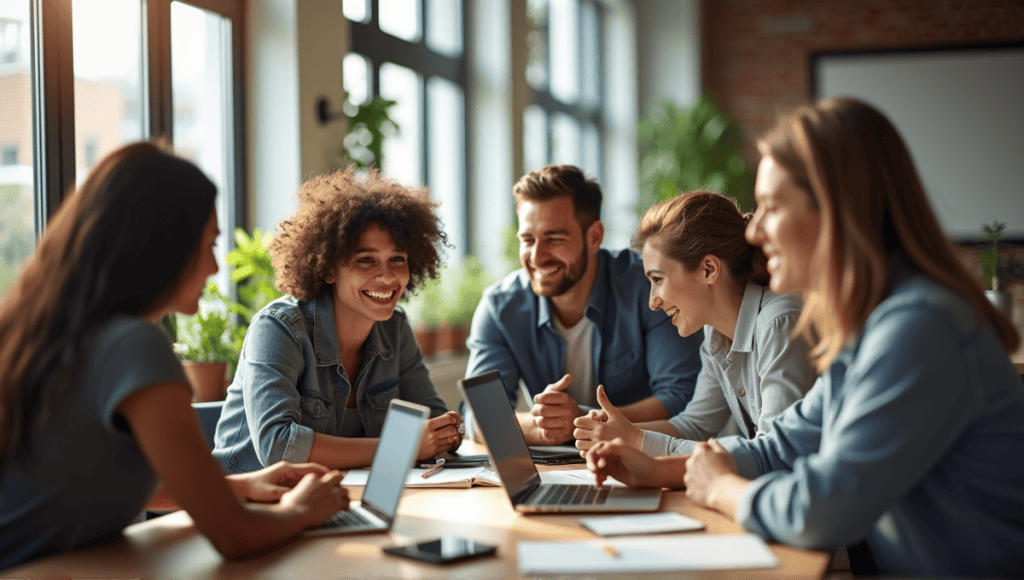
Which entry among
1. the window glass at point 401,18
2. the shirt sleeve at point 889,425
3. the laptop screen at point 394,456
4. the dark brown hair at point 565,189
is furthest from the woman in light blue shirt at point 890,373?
the window glass at point 401,18

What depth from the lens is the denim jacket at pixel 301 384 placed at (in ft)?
6.43

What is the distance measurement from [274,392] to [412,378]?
1.70 feet

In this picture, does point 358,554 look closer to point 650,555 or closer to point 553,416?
point 650,555

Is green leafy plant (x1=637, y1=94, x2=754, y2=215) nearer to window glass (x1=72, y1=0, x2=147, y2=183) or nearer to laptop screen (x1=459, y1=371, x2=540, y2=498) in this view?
window glass (x1=72, y1=0, x2=147, y2=183)

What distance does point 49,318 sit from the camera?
1.22 m

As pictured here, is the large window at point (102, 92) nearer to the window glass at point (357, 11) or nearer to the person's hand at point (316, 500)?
the window glass at point (357, 11)

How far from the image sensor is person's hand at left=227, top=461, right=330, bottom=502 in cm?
159

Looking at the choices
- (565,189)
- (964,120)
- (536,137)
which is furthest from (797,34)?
(565,189)

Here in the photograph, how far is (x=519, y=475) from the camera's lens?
1.67m

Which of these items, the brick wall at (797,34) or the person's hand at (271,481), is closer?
the person's hand at (271,481)

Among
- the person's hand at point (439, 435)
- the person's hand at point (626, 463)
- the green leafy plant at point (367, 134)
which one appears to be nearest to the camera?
the person's hand at point (626, 463)

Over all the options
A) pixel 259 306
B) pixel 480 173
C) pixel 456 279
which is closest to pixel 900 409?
pixel 259 306

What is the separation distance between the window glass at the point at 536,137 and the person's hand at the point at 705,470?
502 centimetres

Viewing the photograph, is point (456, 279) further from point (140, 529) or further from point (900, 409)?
point (900, 409)
